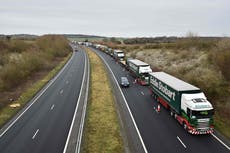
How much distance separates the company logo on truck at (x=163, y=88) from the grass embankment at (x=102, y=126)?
6824 mm

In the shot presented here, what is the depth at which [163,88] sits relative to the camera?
35844mm

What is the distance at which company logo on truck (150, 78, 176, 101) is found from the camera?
32.0 metres

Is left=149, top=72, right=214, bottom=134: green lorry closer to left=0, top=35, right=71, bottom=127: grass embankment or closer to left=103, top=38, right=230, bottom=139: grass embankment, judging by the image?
left=103, top=38, right=230, bottom=139: grass embankment

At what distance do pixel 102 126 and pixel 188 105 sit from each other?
9378 mm

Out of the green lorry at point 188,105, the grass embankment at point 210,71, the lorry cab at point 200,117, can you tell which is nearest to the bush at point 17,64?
the green lorry at point 188,105

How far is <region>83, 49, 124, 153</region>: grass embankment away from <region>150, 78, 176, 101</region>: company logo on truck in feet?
22.4

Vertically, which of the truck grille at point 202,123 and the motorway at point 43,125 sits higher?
the truck grille at point 202,123

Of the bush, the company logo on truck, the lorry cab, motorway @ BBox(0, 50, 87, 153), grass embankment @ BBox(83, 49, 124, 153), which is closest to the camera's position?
grass embankment @ BBox(83, 49, 124, 153)

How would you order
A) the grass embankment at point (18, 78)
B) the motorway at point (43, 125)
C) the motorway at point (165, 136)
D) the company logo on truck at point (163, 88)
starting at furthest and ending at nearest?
the grass embankment at point (18, 78) → the company logo on truck at point (163, 88) → the motorway at point (43, 125) → the motorway at point (165, 136)

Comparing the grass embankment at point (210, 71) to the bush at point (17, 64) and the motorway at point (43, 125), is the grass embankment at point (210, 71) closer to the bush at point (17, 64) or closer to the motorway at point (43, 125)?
the motorway at point (43, 125)

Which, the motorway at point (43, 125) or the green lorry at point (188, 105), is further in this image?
the green lorry at point (188, 105)

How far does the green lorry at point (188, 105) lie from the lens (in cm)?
2642

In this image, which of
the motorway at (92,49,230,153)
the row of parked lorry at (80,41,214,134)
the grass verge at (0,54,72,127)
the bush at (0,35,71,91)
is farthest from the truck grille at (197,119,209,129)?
the bush at (0,35,71,91)

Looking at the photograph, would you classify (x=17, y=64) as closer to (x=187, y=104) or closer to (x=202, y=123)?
(x=187, y=104)
